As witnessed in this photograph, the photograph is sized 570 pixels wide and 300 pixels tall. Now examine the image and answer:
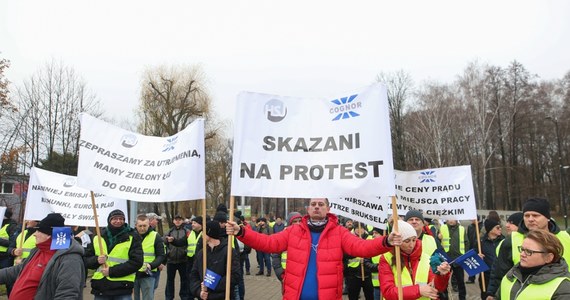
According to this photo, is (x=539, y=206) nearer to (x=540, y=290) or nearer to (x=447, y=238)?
(x=540, y=290)

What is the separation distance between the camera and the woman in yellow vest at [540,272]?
307cm

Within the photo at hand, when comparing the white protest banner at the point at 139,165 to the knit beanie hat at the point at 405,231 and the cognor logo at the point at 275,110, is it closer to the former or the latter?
the cognor logo at the point at 275,110

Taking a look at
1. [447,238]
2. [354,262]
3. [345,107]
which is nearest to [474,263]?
[345,107]

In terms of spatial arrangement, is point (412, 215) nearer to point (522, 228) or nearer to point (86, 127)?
point (522, 228)

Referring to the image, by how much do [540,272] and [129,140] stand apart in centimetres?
481

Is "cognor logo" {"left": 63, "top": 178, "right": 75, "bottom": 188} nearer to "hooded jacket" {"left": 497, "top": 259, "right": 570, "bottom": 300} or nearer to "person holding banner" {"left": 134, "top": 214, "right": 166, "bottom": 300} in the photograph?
"person holding banner" {"left": 134, "top": 214, "right": 166, "bottom": 300}

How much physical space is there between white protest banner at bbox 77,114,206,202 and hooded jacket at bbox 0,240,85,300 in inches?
47.0

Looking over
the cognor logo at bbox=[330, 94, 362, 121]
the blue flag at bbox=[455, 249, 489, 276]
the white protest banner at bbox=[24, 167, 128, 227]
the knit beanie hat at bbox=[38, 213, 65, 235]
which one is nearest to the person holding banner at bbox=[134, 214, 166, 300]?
the white protest banner at bbox=[24, 167, 128, 227]

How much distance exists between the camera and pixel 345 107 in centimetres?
443

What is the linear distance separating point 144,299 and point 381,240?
535 centimetres

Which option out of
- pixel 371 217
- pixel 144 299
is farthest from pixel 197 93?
pixel 371 217

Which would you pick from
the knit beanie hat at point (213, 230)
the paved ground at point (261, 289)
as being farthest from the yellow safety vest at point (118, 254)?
the paved ground at point (261, 289)

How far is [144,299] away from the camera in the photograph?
774cm

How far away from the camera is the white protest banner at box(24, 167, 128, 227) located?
743 cm
